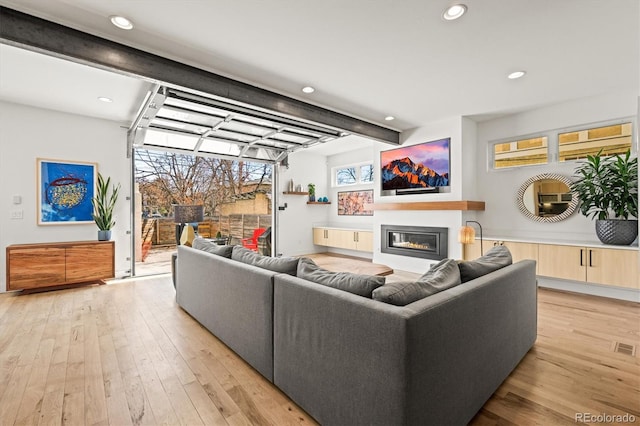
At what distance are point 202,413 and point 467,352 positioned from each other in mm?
1464

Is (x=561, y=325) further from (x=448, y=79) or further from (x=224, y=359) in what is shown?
(x=224, y=359)

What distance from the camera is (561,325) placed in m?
2.97

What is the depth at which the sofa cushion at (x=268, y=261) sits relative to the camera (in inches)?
80.0

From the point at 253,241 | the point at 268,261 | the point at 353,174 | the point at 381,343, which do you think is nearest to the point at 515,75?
the point at 268,261

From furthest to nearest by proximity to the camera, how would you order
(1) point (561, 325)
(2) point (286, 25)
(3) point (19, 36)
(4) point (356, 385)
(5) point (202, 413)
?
1. (1) point (561, 325)
2. (2) point (286, 25)
3. (3) point (19, 36)
4. (5) point (202, 413)
5. (4) point (356, 385)

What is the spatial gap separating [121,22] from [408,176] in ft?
15.1

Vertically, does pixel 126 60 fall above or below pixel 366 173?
above

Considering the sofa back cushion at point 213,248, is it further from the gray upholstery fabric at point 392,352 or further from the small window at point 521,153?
the small window at point 521,153

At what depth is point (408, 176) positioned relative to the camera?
Answer: 5566 millimetres

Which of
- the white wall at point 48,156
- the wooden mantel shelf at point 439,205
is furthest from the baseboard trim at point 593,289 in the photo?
the white wall at point 48,156

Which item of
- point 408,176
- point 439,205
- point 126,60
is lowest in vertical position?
point 439,205

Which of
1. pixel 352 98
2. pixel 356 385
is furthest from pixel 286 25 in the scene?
pixel 356 385

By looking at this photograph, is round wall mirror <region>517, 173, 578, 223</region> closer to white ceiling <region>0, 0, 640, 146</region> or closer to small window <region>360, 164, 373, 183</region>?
white ceiling <region>0, 0, 640, 146</region>

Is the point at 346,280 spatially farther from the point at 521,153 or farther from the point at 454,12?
the point at 521,153
